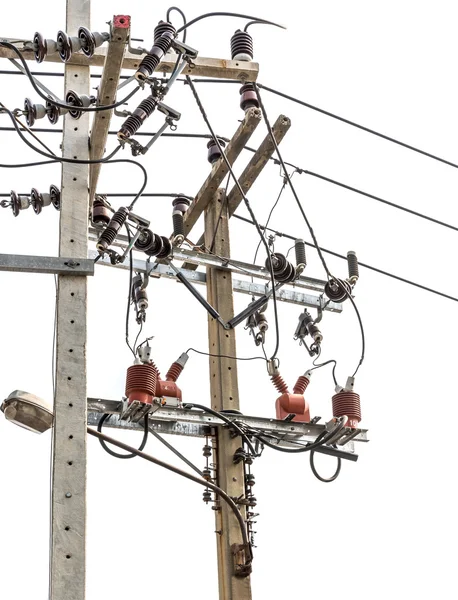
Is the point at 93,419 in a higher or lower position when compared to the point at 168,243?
lower

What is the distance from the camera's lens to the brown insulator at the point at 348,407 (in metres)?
7.90

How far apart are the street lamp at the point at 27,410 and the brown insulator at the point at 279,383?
11.0ft

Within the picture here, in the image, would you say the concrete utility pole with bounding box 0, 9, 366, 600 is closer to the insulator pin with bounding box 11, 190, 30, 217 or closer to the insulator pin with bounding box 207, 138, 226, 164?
the insulator pin with bounding box 207, 138, 226, 164

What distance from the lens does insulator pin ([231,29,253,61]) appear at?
24.5 ft

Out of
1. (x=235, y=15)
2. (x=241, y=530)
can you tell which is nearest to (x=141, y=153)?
(x=235, y=15)

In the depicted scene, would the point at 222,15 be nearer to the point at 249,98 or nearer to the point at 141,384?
the point at 249,98

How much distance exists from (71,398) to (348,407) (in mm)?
3341

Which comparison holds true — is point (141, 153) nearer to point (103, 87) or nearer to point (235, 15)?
point (103, 87)

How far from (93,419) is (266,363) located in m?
1.51

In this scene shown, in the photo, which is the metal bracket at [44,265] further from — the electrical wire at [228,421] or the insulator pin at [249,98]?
the insulator pin at [249,98]

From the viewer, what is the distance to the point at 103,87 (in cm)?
627

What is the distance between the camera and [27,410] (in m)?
4.91

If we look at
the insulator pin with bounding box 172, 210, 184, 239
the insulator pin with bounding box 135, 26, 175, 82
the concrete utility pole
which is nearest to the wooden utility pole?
the concrete utility pole

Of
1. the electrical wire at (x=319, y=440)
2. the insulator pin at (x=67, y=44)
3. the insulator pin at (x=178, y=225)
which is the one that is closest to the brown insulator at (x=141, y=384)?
the electrical wire at (x=319, y=440)
